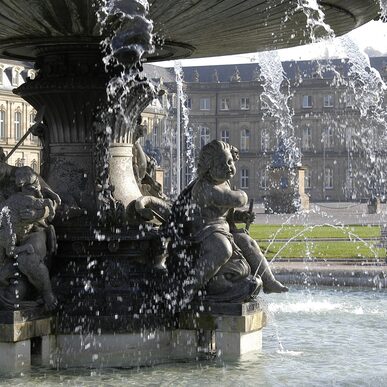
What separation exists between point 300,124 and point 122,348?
82.2 meters

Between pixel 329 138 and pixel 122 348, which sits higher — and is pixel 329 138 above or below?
above

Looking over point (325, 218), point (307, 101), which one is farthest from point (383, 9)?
point (307, 101)

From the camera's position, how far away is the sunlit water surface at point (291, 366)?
6.39 meters

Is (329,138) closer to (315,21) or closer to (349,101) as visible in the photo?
(349,101)

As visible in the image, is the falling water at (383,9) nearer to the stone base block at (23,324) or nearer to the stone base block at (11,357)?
the stone base block at (23,324)

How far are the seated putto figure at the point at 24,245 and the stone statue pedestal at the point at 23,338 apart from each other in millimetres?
105

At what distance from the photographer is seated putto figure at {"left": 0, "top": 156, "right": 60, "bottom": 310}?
6.93m

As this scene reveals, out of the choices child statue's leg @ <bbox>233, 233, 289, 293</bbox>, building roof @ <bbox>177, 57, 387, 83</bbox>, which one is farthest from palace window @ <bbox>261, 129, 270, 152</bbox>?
child statue's leg @ <bbox>233, 233, 289, 293</bbox>

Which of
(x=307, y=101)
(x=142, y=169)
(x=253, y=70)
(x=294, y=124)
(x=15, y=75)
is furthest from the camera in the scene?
(x=294, y=124)

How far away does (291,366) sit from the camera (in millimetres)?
6855

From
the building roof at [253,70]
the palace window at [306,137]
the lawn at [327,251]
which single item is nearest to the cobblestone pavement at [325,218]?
the lawn at [327,251]

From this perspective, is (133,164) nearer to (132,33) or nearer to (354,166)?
(132,33)

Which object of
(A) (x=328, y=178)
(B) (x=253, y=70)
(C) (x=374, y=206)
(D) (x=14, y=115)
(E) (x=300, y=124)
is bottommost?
(C) (x=374, y=206)

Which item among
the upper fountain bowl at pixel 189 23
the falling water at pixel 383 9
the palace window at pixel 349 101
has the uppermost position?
the palace window at pixel 349 101
